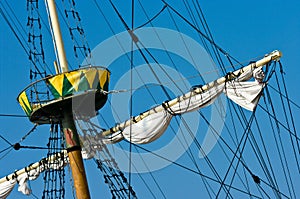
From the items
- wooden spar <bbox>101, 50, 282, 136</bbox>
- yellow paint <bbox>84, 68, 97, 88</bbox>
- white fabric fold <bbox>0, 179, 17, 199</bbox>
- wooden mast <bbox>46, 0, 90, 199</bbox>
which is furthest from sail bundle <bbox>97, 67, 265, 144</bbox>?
white fabric fold <bbox>0, 179, 17, 199</bbox>

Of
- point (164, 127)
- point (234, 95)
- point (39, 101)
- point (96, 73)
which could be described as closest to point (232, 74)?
point (234, 95)

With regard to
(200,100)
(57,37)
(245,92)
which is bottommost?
(245,92)

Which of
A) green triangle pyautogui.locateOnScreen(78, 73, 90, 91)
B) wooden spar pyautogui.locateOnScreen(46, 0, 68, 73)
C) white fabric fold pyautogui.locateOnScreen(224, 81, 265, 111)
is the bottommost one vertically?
white fabric fold pyautogui.locateOnScreen(224, 81, 265, 111)

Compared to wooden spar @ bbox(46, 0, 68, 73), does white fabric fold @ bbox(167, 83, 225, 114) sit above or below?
below

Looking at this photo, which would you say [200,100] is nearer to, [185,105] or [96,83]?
[185,105]

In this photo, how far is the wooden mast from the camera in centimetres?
1532

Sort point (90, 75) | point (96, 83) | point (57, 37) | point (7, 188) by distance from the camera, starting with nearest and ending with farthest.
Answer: point (90, 75) < point (96, 83) < point (57, 37) < point (7, 188)

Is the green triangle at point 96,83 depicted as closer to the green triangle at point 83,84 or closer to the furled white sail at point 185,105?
the green triangle at point 83,84

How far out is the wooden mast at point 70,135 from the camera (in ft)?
50.3

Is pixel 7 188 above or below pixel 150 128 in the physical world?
above

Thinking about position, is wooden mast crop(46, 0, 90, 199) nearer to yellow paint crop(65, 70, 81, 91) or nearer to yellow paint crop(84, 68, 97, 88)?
Answer: yellow paint crop(65, 70, 81, 91)

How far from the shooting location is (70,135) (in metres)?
16.2

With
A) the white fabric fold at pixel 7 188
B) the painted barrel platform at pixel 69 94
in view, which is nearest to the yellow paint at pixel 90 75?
the painted barrel platform at pixel 69 94

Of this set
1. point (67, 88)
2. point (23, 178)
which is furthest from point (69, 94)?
point (23, 178)
